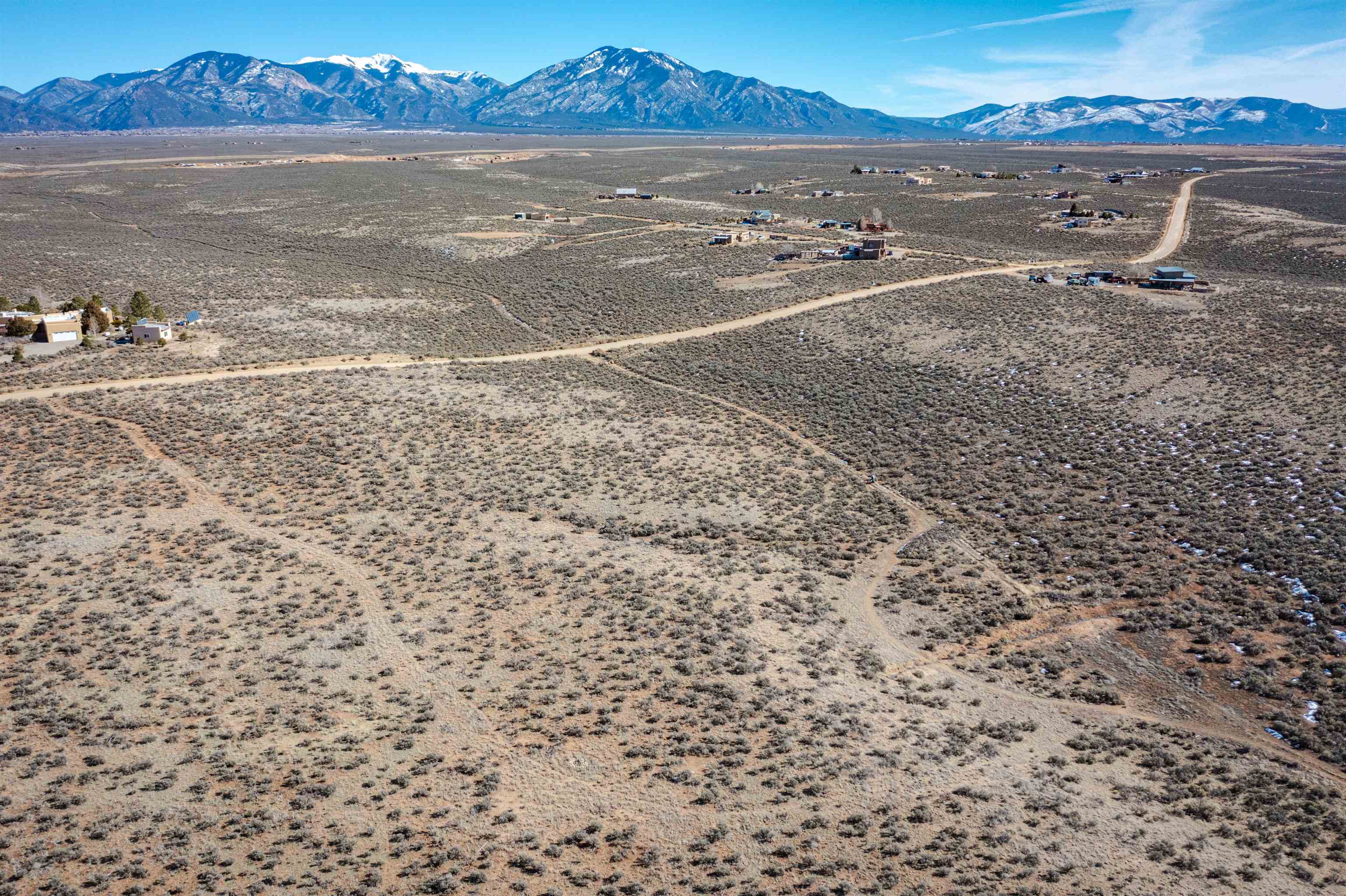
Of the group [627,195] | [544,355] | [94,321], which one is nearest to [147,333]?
[94,321]

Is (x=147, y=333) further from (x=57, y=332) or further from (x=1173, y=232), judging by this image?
(x=1173, y=232)

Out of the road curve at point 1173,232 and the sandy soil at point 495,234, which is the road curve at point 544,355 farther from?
the sandy soil at point 495,234

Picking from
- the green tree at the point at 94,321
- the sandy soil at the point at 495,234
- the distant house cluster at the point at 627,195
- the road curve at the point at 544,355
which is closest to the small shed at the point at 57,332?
the green tree at the point at 94,321

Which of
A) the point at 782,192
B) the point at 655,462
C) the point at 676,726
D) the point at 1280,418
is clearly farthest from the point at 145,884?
the point at 782,192

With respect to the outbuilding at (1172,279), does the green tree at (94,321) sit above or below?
below

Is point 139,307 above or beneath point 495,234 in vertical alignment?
beneath

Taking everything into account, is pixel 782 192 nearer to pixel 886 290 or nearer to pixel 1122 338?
pixel 886 290
